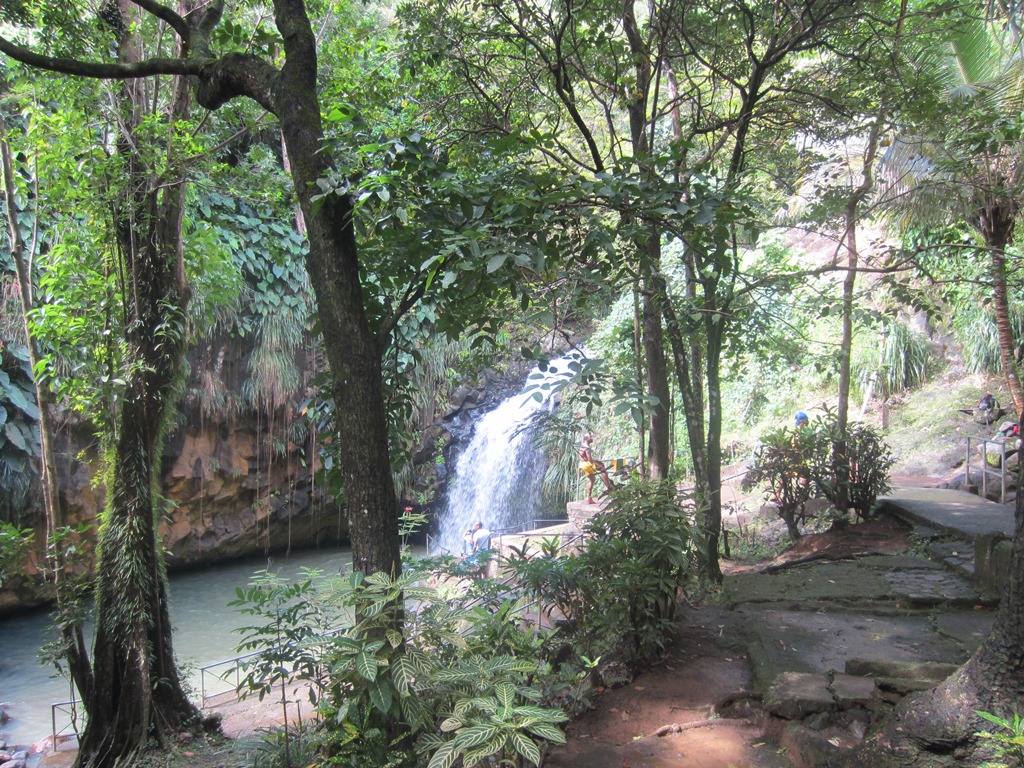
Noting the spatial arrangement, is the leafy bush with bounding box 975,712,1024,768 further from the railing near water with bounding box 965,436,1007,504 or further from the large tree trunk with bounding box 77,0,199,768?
the railing near water with bounding box 965,436,1007,504

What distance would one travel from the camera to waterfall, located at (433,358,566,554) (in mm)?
13523

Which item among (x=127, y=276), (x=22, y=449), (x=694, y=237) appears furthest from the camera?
(x=22, y=449)

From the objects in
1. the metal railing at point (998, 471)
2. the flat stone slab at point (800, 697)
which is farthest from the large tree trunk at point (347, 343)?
the metal railing at point (998, 471)

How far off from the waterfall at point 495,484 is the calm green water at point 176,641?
8.66 feet

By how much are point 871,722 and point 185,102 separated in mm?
6577

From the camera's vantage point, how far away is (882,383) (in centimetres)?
1395

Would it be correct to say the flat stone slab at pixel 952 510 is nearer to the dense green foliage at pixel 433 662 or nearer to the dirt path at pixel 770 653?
the dirt path at pixel 770 653

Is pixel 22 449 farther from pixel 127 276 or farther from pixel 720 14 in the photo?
pixel 720 14

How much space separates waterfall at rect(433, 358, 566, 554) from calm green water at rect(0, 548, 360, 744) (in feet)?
8.66

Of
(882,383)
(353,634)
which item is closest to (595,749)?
(353,634)

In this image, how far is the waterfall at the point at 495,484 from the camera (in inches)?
532

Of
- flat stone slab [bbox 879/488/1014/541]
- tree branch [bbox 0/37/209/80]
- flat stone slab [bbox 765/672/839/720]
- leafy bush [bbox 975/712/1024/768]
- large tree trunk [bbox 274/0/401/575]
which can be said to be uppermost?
tree branch [bbox 0/37/209/80]

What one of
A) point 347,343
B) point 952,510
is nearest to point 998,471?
point 952,510

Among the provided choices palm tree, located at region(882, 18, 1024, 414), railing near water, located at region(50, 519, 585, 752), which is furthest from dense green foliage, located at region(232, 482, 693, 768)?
palm tree, located at region(882, 18, 1024, 414)
